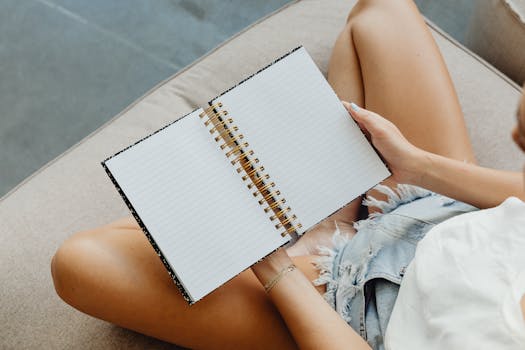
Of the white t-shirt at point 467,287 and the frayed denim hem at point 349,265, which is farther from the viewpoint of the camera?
the frayed denim hem at point 349,265

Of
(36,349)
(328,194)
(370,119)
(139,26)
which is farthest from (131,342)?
(139,26)

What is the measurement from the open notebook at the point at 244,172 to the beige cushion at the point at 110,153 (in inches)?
10.9

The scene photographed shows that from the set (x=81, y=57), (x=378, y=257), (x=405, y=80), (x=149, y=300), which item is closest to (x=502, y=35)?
(x=405, y=80)

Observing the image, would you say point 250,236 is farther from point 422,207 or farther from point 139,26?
point 139,26

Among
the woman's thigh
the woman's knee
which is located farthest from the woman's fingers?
→ the woman's knee

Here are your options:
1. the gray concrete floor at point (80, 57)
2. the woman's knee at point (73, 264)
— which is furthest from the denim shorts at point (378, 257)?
the gray concrete floor at point (80, 57)

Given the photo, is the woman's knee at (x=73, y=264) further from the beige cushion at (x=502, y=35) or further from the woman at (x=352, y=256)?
the beige cushion at (x=502, y=35)

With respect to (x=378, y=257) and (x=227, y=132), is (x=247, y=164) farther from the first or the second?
(x=378, y=257)

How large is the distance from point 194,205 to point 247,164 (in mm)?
91

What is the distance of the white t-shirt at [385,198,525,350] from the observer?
710 millimetres

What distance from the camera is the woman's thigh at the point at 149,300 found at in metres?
0.83

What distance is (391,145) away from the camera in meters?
0.85

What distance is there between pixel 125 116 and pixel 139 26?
1.54 feet

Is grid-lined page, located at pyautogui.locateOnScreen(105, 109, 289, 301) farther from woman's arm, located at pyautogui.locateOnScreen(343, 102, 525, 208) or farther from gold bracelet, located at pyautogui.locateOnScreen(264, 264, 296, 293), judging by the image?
woman's arm, located at pyautogui.locateOnScreen(343, 102, 525, 208)
